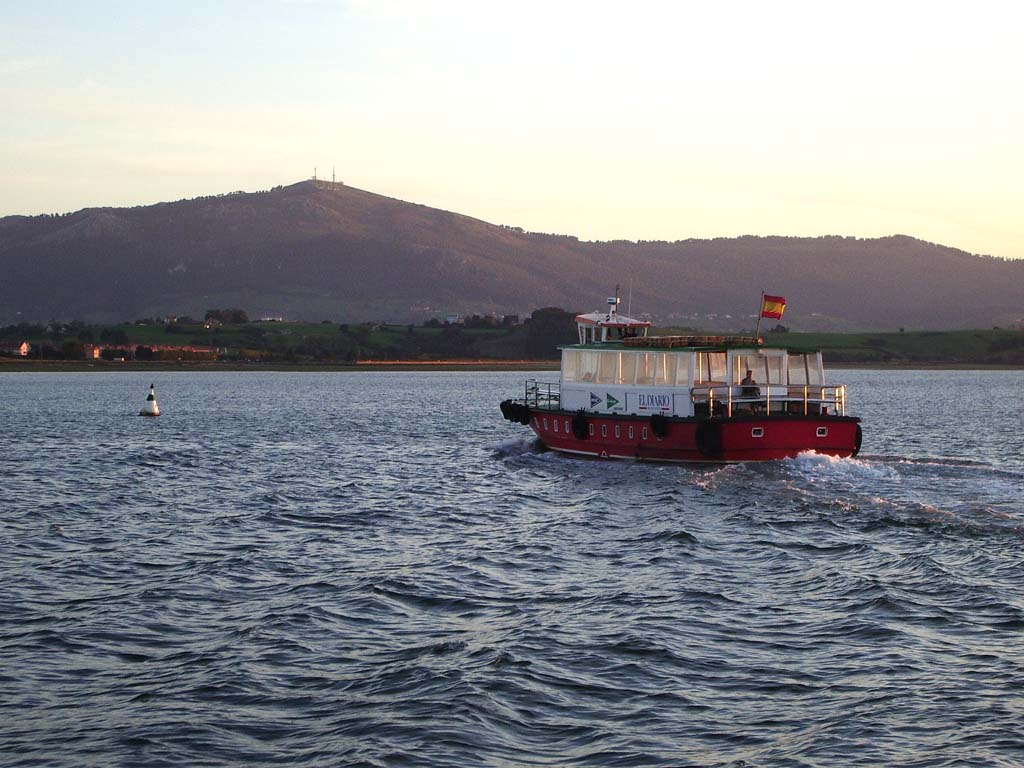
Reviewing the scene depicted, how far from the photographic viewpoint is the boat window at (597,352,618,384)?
48.4 m

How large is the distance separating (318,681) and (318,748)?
A: 8.95 feet

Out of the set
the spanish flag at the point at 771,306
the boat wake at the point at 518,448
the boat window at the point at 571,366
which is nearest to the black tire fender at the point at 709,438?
the spanish flag at the point at 771,306

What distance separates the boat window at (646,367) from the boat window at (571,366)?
4324mm

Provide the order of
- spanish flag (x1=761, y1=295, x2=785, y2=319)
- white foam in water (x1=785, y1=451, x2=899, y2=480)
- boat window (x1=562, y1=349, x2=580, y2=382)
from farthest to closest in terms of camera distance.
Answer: boat window (x1=562, y1=349, x2=580, y2=382)
spanish flag (x1=761, y1=295, x2=785, y2=319)
white foam in water (x1=785, y1=451, x2=899, y2=480)

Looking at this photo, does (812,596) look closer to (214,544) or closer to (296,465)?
(214,544)

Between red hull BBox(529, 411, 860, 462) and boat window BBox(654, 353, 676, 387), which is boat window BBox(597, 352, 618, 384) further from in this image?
red hull BBox(529, 411, 860, 462)

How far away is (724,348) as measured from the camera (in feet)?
146

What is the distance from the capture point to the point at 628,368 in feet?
157

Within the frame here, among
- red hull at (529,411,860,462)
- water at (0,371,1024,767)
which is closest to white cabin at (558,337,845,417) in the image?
red hull at (529,411,860,462)

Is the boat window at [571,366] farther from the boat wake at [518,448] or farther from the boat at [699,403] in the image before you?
the boat wake at [518,448]

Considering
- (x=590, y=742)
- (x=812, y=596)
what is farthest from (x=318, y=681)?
(x=812, y=596)

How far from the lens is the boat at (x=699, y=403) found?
138 feet

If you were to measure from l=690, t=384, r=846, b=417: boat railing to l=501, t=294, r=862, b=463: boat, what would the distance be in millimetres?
43

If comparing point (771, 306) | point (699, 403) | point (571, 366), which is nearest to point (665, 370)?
point (699, 403)
